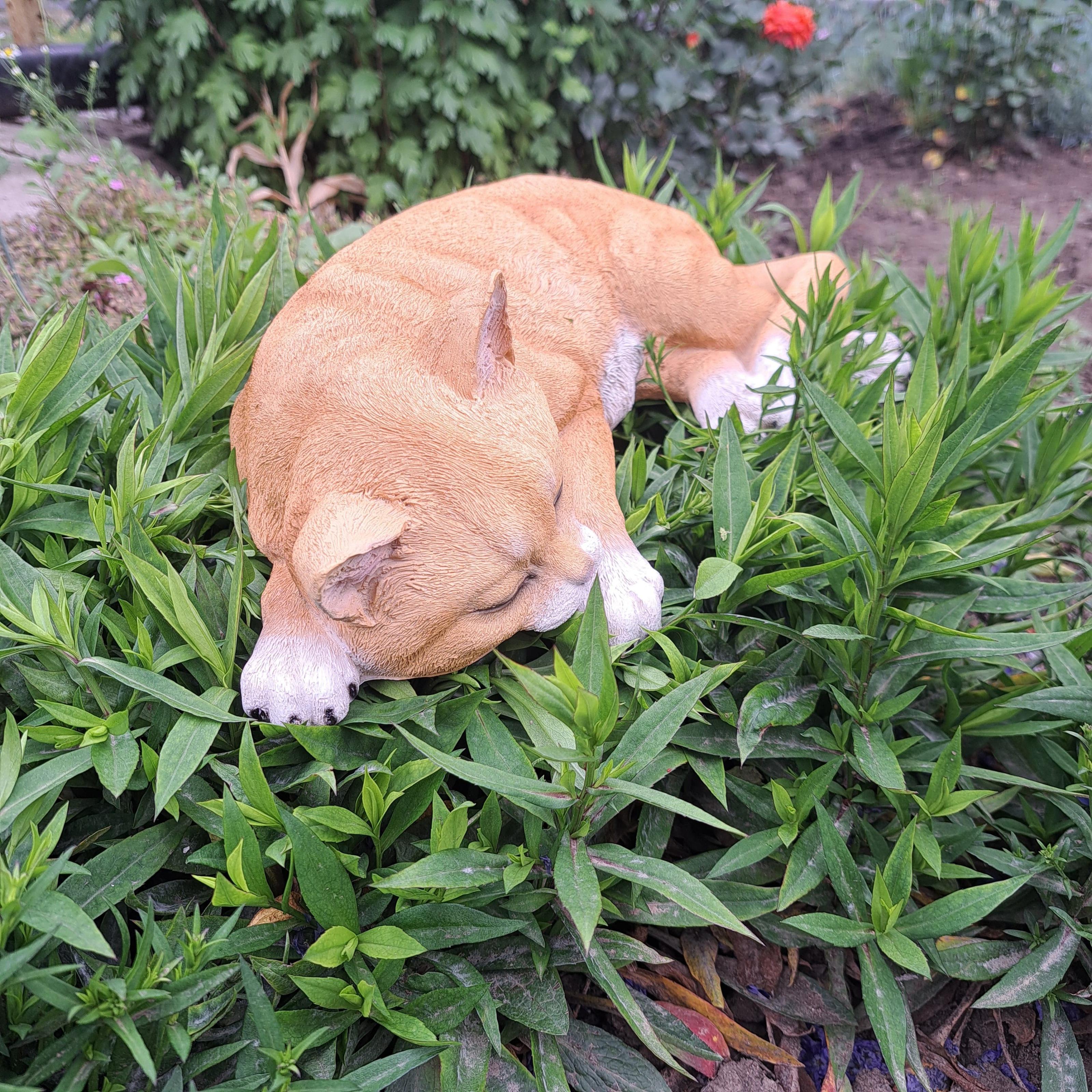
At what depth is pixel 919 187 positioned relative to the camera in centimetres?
521

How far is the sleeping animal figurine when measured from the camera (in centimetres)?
138

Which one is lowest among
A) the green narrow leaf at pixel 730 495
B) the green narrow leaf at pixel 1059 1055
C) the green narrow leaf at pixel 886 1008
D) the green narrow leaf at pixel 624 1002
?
the green narrow leaf at pixel 1059 1055

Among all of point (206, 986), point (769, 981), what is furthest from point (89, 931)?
point (769, 981)

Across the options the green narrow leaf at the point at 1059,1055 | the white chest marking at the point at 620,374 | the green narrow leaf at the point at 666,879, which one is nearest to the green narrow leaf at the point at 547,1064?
the green narrow leaf at the point at 666,879

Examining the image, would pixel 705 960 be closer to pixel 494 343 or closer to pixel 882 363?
pixel 494 343

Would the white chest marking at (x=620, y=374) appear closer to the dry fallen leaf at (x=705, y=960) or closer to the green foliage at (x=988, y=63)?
the dry fallen leaf at (x=705, y=960)

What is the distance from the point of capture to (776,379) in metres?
2.13

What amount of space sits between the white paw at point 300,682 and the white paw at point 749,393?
1186 millimetres

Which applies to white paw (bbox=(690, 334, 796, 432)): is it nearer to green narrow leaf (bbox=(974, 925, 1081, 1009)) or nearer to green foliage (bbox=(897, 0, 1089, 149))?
green narrow leaf (bbox=(974, 925, 1081, 1009))

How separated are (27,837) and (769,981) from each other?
1.41 metres

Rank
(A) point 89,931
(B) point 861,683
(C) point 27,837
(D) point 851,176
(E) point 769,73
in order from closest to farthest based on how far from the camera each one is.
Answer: (A) point 89,931
(C) point 27,837
(B) point 861,683
(E) point 769,73
(D) point 851,176

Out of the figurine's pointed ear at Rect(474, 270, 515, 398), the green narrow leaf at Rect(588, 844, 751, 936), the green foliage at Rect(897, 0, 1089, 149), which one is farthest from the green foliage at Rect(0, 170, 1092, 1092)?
the green foliage at Rect(897, 0, 1089, 149)

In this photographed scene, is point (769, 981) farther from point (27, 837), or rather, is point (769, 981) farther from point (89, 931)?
point (27, 837)

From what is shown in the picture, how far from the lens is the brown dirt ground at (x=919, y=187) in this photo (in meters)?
4.55
